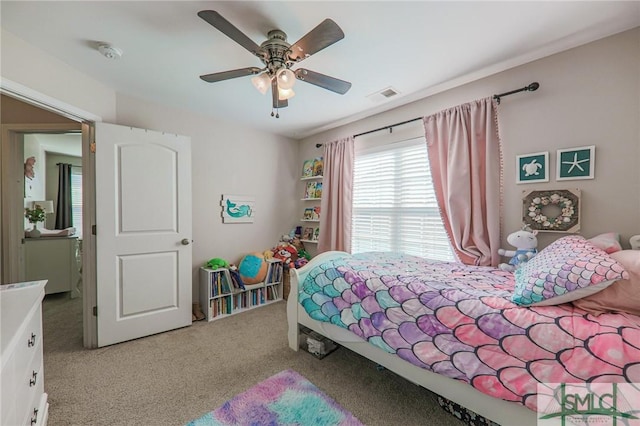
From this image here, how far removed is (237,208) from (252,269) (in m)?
0.85

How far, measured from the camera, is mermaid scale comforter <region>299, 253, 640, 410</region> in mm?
989

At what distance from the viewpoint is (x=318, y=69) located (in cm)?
214

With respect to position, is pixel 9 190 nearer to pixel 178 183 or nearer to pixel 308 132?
pixel 178 183

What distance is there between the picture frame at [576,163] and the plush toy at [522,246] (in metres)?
0.46

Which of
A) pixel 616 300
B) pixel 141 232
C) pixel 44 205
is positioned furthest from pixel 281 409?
pixel 44 205

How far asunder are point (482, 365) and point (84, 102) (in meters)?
3.43

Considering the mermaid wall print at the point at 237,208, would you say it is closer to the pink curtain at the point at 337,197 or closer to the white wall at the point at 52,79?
the pink curtain at the point at 337,197

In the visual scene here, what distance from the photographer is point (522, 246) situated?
6.24 feet

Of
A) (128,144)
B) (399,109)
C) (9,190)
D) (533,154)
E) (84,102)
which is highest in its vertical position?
(399,109)

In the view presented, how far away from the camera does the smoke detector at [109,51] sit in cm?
178

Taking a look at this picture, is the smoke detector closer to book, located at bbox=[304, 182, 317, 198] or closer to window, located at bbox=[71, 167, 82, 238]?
book, located at bbox=[304, 182, 317, 198]

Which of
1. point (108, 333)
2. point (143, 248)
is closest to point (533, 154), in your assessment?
point (143, 248)

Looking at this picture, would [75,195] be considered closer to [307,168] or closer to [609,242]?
[307,168]

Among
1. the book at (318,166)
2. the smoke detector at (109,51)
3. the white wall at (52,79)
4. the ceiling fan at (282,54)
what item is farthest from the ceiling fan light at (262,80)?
the book at (318,166)
